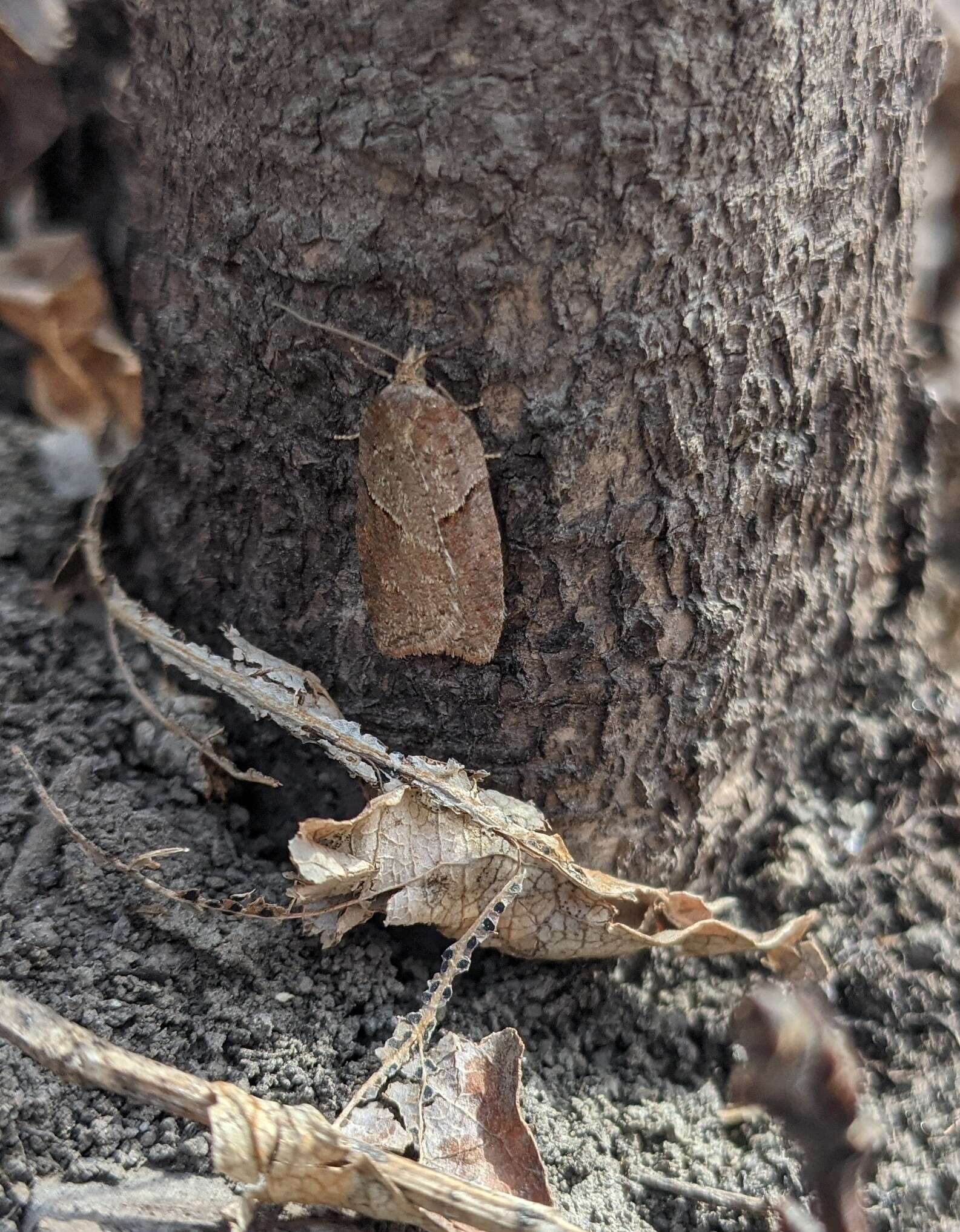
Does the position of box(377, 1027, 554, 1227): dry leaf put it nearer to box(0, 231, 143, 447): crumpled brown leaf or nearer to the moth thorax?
the moth thorax

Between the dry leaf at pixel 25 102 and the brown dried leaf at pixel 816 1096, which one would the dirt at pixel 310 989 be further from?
the dry leaf at pixel 25 102

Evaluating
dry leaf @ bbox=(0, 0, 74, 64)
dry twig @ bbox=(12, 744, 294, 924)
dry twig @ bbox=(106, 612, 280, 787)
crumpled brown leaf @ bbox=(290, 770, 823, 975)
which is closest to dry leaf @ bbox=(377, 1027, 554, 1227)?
crumpled brown leaf @ bbox=(290, 770, 823, 975)

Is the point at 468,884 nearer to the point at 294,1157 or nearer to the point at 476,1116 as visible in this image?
the point at 476,1116

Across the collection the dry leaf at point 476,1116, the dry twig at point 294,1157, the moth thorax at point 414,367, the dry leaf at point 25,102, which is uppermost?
the dry leaf at point 25,102

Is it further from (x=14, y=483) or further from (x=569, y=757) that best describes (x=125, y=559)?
(x=569, y=757)

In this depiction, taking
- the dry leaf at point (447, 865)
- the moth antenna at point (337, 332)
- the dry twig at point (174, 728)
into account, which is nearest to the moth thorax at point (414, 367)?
the moth antenna at point (337, 332)
